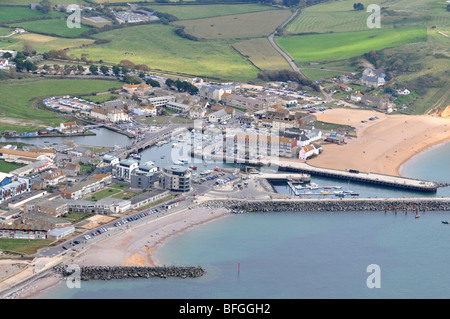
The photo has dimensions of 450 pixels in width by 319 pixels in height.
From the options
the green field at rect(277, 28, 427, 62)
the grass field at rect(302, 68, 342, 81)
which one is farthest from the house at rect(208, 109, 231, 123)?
the green field at rect(277, 28, 427, 62)

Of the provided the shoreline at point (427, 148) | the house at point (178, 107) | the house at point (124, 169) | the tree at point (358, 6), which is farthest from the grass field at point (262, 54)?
the house at point (124, 169)

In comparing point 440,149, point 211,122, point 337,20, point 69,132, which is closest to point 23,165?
point 69,132

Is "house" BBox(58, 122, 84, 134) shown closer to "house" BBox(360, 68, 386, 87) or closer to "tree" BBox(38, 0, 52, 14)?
"house" BBox(360, 68, 386, 87)

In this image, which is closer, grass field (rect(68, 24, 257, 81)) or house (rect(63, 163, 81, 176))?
house (rect(63, 163, 81, 176))

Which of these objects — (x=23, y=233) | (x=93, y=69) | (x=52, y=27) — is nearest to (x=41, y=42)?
(x=52, y=27)

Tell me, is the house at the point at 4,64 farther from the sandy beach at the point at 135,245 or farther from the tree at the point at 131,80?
the sandy beach at the point at 135,245

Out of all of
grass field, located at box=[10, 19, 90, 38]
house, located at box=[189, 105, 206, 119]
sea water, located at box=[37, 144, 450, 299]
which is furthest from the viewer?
grass field, located at box=[10, 19, 90, 38]
